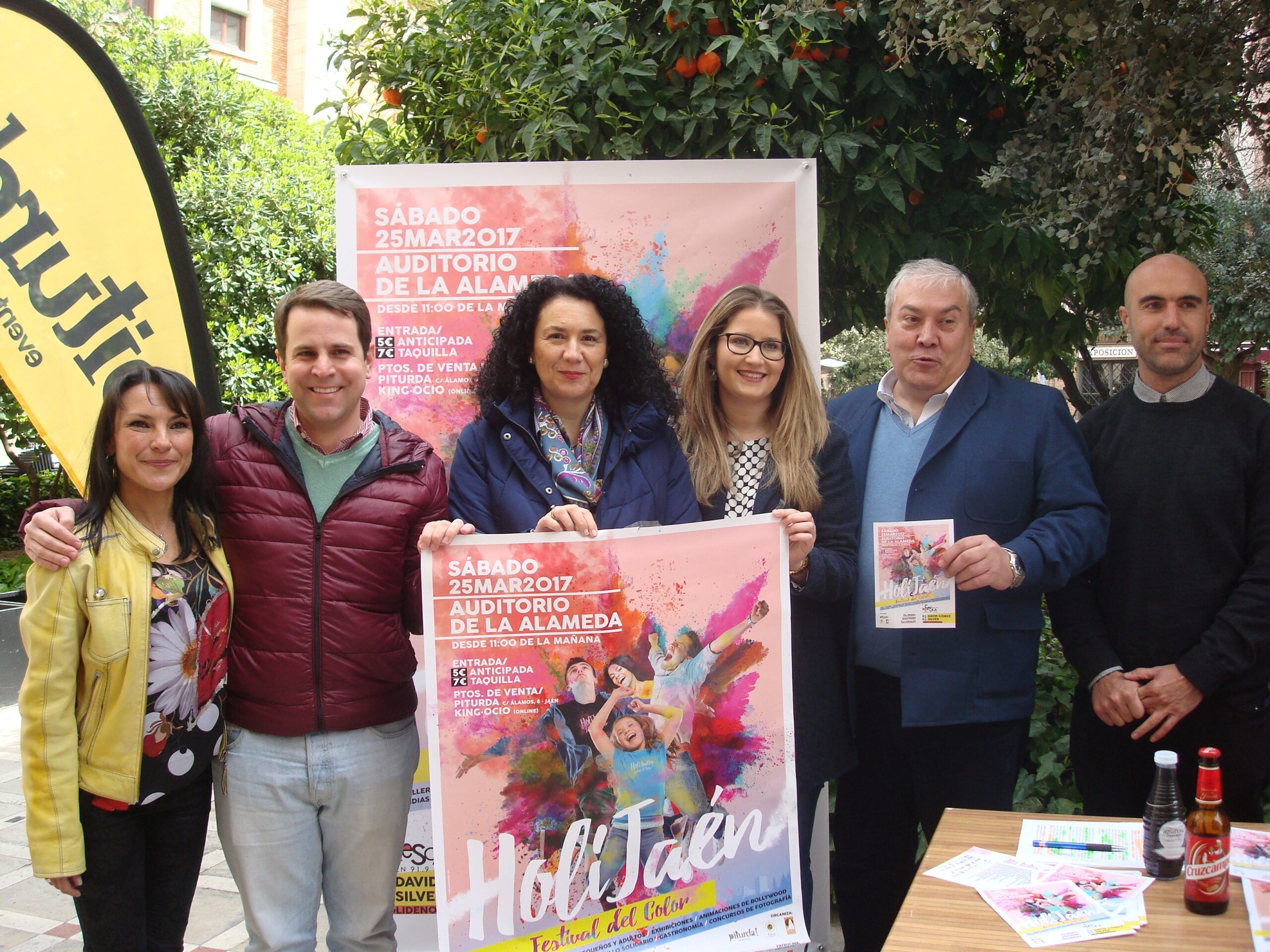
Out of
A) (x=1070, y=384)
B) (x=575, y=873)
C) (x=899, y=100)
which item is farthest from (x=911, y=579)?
(x=1070, y=384)

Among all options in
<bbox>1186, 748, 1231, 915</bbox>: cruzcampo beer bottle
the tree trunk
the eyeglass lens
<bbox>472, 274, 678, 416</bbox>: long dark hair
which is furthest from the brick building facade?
<bbox>1186, 748, 1231, 915</bbox>: cruzcampo beer bottle

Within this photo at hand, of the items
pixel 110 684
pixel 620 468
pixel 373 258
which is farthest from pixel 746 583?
pixel 373 258

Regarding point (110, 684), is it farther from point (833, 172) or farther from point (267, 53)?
point (267, 53)

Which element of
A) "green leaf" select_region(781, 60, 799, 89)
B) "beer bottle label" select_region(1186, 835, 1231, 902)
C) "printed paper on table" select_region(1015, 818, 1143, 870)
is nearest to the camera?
"beer bottle label" select_region(1186, 835, 1231, 902)

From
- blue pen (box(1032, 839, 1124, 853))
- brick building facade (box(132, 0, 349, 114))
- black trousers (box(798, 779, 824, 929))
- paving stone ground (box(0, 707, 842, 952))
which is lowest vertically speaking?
paving stone ground (box(0, 707, 842, 952))

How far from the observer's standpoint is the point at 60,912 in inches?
154

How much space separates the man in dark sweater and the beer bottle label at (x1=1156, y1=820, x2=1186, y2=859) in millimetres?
731

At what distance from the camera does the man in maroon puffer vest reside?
2.37 meters

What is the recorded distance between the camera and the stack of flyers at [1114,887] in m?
1.90

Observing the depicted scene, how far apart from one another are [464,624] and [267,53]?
27242 millimetres

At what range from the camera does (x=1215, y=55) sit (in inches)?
108

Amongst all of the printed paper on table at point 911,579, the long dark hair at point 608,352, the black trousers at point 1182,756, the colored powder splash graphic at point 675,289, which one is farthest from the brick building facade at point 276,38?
the black trousers at point 1182,756

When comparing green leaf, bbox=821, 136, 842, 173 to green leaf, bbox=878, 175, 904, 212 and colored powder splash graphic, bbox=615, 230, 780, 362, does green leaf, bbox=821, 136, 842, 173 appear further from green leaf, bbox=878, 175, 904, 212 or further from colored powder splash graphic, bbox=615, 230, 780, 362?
colored powder splash graphic, bbox=615, 230, 780, 362

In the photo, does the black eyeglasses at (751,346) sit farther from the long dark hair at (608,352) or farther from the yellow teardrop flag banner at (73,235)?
the yellow teardrop flag banner at (73,235)
